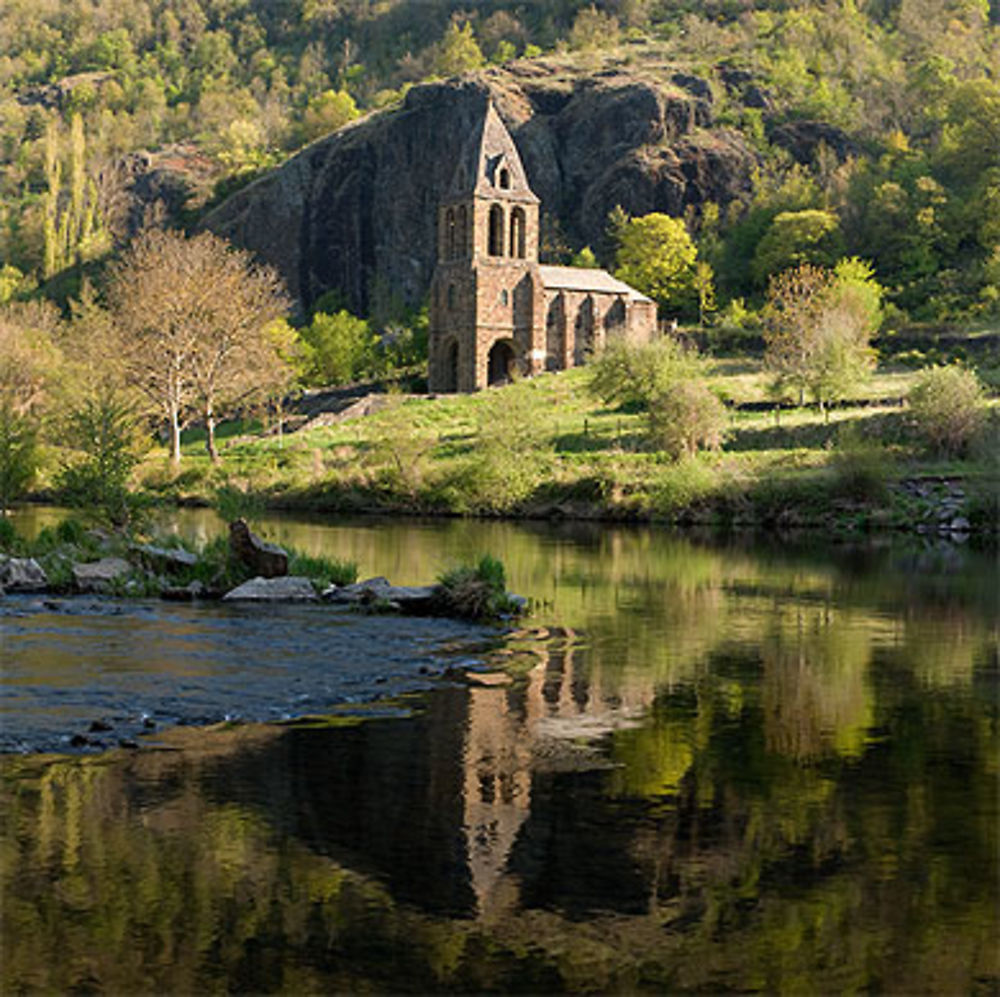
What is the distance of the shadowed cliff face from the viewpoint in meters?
127

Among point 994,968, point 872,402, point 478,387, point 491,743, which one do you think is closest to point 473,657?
point 491,743

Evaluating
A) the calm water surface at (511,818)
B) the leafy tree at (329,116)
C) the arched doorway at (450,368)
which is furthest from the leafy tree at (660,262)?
the calm water surface at (511,818)

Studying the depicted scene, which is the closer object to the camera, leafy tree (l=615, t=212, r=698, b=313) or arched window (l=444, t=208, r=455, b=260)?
arched window (l=444, t=208, r=455, b=260)

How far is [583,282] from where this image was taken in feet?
337

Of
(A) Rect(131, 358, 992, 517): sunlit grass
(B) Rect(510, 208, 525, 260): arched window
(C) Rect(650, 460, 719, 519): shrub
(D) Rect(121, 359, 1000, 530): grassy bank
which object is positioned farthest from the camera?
(B) Rect(510, 208, 525, 260): arched window

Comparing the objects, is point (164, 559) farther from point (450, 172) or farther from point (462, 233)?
point (450, 172)

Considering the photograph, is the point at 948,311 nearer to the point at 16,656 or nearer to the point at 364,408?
the point at 364,408

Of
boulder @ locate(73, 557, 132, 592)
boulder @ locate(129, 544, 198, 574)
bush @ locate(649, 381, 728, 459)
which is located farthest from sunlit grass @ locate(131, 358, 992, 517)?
boulder @ locate(73, 557, 132, 592)

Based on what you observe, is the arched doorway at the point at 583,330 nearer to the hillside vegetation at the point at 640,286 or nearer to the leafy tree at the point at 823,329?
the hillside vegetation at the point at 640,286

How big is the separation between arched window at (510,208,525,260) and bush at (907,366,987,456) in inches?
1809

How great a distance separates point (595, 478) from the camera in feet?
187

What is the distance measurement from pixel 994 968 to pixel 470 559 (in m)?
27.9

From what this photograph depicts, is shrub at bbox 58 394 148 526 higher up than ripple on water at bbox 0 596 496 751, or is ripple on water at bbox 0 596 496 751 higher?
shrub at bbox 58 394 148 526

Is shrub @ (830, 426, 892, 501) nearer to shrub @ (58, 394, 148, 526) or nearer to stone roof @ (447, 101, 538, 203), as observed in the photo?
shrub @ (58, 394, 148, 526)
